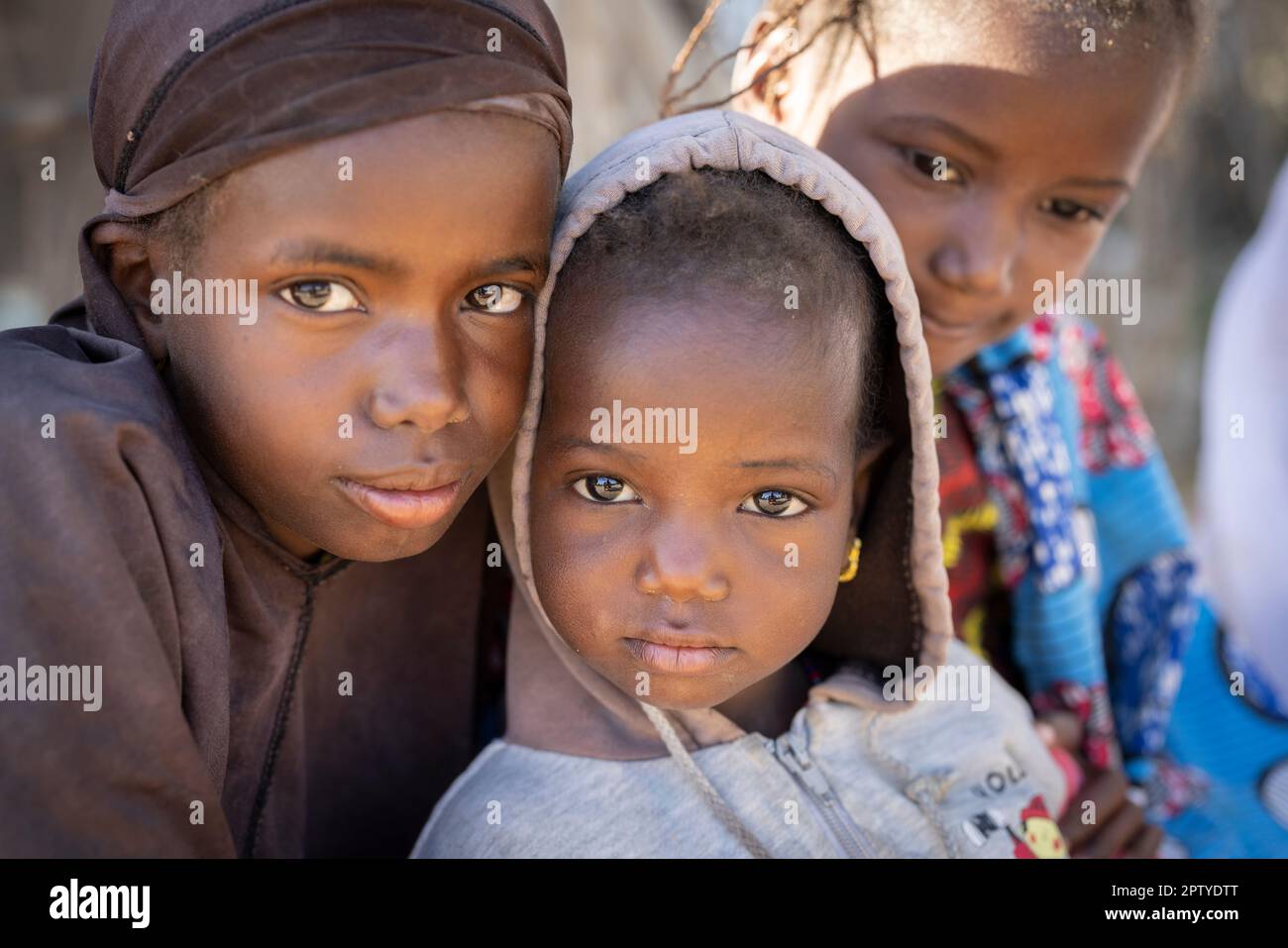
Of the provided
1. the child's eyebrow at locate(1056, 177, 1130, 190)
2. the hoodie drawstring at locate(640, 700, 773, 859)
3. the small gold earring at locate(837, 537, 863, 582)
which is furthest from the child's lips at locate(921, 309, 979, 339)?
the hoodie drawstring at locate(640, 700, 773, 859)

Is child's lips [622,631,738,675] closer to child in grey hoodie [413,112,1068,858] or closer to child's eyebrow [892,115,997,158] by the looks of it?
child in grey hoodie [413,112,1068,858]

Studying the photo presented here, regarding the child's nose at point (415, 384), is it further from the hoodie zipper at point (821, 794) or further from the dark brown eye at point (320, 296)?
the hoodie zipper at point (821, 794)

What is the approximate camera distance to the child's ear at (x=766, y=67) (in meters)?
2.34

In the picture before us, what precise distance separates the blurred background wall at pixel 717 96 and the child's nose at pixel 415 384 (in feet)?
4.43

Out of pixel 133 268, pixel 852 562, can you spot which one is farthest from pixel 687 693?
pixel 133 268

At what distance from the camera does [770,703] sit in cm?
200

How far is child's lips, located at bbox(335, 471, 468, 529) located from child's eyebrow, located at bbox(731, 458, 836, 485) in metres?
0.39

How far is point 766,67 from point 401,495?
1.24 meters

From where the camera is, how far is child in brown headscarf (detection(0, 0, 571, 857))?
1.28 meters

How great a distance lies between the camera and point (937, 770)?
1970 mm

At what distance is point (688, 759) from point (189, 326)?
0.91 m
